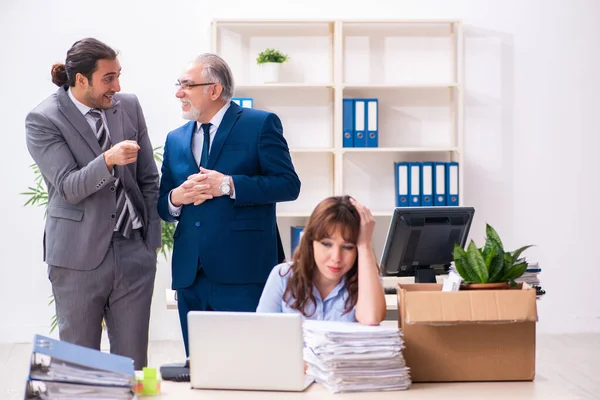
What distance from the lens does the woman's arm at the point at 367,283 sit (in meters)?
2.28

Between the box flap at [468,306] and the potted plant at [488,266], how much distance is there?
9 cm

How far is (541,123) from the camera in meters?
5.87

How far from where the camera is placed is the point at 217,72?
2.94 m

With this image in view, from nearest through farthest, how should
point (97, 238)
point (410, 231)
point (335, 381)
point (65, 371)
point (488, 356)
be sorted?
point (65, 371)
point (335, 381)
point (488, 356)
point (97, 238)
point (410, 231)

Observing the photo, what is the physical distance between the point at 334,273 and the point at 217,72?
96cm

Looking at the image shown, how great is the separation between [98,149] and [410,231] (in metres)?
1.19

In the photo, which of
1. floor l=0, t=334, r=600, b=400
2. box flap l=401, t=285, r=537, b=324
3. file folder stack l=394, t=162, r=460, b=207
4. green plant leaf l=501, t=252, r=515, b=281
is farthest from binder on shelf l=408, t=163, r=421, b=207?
box flap l=401, t=285, r=537, b=324

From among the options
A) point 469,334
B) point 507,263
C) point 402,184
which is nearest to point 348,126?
point 402,184

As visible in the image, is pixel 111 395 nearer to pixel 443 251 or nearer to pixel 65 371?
pixel 65 371

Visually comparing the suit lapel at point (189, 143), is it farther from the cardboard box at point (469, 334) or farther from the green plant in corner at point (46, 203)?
the green plant in corner at point (46, 203)

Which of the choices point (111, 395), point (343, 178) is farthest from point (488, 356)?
point (343, 178)

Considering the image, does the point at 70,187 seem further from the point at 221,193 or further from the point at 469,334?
the point at 469,334

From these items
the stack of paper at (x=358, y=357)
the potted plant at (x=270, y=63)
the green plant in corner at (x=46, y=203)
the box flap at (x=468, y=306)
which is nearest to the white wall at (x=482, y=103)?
the green plant in corner at (x=46, y=203)

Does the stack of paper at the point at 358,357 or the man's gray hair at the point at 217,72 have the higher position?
the man's gray hair at the point at 217,72
